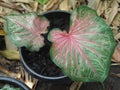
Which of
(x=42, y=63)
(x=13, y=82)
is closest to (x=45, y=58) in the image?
(x=42, y=63)

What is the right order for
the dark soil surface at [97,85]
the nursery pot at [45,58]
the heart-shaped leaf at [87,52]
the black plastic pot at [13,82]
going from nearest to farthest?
the heart-shaped leaf at [87,52] < the black plastic pot at [13,82] < the nursery pot at [45,58] < the dark soil surface at [97,85]

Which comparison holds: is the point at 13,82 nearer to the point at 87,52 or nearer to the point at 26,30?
the point at 26,30

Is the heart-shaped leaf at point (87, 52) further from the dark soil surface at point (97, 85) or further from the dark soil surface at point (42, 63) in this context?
the dark soil surface at point (97, 85)

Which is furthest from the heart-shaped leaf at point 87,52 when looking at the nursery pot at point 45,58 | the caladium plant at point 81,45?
the nursery pot at point 45,58

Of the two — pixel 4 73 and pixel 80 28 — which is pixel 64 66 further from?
pixel 4 73

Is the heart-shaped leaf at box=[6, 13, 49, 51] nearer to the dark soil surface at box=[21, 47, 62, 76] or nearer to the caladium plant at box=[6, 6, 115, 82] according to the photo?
the caladium plant at box=[6, 6, 115, 82]

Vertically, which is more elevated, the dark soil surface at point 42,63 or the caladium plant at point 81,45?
the caladium plant at point 81,45

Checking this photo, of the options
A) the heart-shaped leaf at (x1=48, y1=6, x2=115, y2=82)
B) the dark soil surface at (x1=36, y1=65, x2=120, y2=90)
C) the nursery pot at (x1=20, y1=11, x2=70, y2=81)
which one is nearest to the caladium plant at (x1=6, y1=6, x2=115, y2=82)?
the heart-shaped leaf at (x1=48, y1=6, x2=115, y2=82)
